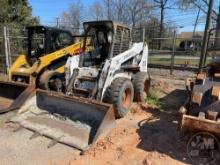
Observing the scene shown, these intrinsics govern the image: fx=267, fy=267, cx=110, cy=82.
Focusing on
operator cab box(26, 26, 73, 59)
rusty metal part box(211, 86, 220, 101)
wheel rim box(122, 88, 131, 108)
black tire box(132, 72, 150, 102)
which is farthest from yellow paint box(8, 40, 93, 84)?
rusty metal part box(211, 86, 220, 101)

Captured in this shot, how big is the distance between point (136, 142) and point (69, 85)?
228cm

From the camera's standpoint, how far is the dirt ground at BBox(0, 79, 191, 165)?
4.15 metres

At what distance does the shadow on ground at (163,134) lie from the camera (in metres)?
4.32

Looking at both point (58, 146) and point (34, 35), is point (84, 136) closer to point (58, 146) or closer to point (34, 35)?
point (58, 146)

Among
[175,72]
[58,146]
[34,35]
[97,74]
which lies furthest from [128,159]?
[175,72]

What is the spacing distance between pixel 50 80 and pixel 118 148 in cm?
405

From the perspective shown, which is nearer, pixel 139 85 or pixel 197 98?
pixel 197 98

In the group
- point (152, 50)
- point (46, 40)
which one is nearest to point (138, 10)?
point (152, 50)

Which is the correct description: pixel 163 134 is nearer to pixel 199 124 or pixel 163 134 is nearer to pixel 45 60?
pixel 199 124

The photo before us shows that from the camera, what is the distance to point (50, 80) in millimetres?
7887

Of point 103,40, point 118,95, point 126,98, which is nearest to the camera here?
point 118,95

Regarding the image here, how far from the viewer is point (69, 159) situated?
4203mm

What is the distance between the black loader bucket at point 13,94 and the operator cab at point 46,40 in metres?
1.92

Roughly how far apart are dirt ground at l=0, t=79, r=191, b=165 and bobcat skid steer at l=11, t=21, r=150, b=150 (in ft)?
0.73
